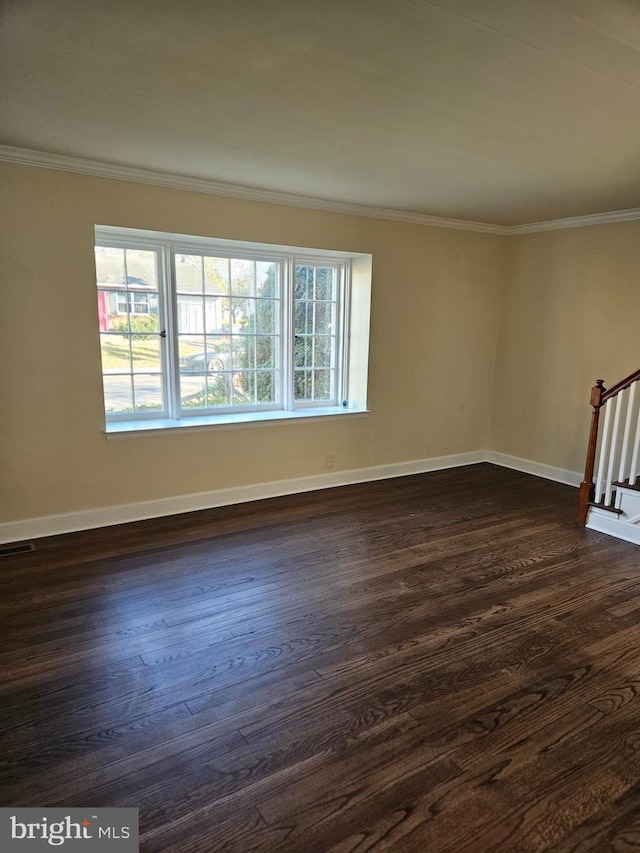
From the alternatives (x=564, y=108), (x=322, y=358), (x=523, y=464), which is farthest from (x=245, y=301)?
(x=523, y=464)

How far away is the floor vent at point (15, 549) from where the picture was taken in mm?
3356

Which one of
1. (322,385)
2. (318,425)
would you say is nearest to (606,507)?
(318,425)

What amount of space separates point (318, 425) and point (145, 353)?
5.28ft

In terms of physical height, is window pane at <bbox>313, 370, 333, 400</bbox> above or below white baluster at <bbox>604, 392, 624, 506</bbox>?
above

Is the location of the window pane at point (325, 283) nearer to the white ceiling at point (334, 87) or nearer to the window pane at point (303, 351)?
the window pane at point (303, 351)

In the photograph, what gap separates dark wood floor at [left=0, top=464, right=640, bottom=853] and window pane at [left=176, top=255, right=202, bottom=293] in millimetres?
1907

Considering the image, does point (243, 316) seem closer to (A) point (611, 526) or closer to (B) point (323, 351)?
(B) point (323, 351)

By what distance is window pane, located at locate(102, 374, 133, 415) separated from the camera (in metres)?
3.94

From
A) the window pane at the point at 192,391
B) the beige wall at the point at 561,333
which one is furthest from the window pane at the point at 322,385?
the beige wall at the point at 561,333

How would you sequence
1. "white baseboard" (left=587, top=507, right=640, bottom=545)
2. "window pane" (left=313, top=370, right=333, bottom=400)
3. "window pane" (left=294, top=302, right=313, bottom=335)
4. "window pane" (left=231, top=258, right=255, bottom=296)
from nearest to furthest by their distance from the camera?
"white baseboard" (left=587, top=507, right=640, bottom=545)
"window pane" (left=231, top=258, right=255, bottom=296)
"window pane" (left=294, top=302, right=313, bottom=335)
"window pane" (left=313, top=370, right=333, bottom=400)

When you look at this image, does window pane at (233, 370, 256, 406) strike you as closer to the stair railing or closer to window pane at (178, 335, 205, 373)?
window pane at (178, 335, 205, 373)

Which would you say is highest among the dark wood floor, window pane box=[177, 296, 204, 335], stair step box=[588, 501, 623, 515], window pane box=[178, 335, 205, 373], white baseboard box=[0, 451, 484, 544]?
window pane box=[177, 296, 204, 335]

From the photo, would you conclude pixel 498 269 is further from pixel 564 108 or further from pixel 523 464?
pixel 564 108

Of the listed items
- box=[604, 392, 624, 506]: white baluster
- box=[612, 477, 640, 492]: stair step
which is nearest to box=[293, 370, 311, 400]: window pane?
box=[604, 392, 624, 506]: white baluster
